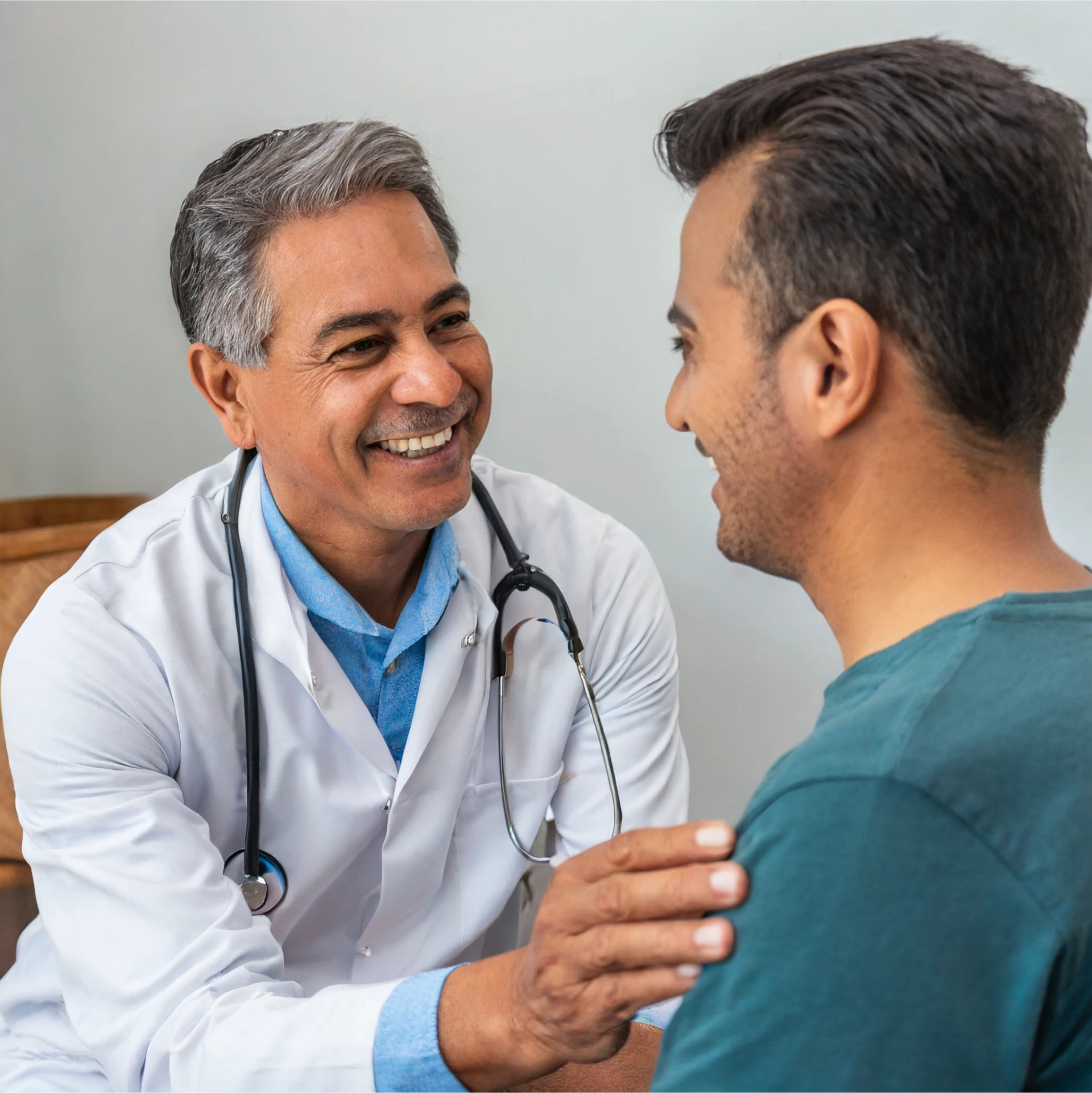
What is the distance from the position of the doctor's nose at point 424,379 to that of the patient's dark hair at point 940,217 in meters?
0.49

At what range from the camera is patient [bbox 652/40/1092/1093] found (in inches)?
23.1

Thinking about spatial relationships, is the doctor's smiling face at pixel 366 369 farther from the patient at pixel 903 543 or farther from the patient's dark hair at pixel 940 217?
the patient's dark hair at pixel 940 217

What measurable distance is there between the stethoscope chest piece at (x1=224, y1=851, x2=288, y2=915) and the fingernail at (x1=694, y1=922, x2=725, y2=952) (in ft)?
2.03

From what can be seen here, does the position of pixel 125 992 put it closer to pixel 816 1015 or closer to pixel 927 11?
pixel 816 1015

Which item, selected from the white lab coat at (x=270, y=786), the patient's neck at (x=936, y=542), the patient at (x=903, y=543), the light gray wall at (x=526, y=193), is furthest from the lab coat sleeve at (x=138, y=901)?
the light gray wall at (x=526, y=193)

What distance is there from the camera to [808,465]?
2.48 feet

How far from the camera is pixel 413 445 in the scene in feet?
4.01

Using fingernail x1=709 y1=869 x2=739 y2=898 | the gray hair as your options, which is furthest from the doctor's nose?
fingernail x1=709 y1=869 x2=739 y2=898

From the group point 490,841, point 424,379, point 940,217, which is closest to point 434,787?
point 490,841

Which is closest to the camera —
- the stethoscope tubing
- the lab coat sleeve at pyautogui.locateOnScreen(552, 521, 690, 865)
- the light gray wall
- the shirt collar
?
the stethoscope tubing

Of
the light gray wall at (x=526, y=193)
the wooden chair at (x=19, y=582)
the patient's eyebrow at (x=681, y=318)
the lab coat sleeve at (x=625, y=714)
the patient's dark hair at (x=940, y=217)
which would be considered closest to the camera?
the patient's dark hair at (x=940, y=217)

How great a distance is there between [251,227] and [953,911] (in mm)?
976

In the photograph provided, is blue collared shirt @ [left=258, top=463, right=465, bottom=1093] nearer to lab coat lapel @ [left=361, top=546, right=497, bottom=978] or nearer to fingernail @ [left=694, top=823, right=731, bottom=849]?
lab coat lapel @ [left=361, top=546, right=497, bottom=978]

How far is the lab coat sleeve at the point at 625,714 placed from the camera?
1.37m
